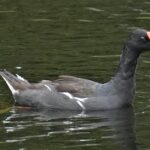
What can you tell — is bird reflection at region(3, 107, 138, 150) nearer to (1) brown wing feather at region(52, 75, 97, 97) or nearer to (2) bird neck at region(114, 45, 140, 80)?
(1) brown wing feather at region(52, 75, 97, 97)

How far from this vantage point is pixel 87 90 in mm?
19531

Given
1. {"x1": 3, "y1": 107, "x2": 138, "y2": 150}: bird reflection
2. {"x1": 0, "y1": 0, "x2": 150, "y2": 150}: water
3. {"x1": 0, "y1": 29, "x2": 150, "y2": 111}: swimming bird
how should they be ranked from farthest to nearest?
{"x1": 0, "y1": 29, "x2": 150, "y2": 111}: swimming bird < {"x1": 3, "y1": 107, "x2": 138, "y2": 150}: bird reflection < {"x1": 0, "y1": 0, "x2": 150, "y2": 150}: water

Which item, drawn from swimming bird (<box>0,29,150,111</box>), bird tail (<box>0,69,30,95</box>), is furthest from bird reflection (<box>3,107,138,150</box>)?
bird tail (<box>0,69,30,95</box>)

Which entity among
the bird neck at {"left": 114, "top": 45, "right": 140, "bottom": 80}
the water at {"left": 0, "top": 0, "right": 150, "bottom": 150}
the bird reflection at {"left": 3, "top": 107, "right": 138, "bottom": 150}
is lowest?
the bird reflection at {"left": 3, "top": 107, "right": 138, "bottom": 150}

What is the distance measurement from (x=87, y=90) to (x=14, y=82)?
4.63 feet

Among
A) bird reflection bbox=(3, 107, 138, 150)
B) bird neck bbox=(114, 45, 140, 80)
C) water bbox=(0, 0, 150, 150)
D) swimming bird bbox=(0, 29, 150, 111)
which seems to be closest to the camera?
water bbox=(0, 0, 150, 150)

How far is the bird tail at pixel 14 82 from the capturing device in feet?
65.8

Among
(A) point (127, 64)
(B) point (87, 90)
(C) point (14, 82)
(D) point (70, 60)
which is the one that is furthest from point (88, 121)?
(D) point (70, 60)

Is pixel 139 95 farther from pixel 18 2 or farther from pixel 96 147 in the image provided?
pixel 18 2

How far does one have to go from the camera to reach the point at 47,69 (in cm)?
2156

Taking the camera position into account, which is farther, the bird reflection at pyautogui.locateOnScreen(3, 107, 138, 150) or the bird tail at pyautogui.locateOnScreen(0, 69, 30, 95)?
the bird tail at pyautogui.locateOnScreen(0, 69, 30, 95)

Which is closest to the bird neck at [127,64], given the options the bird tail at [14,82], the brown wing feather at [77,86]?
the brown wing feather at [77,86]

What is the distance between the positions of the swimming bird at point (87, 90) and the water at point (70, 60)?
0.22 metres

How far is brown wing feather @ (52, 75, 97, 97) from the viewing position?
64.1 feet
